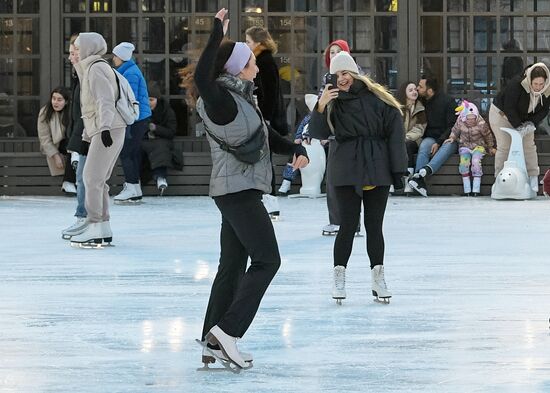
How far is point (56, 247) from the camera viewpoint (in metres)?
13.3

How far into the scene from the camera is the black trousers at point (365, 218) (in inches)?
376

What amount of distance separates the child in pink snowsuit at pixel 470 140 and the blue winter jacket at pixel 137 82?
4.08m

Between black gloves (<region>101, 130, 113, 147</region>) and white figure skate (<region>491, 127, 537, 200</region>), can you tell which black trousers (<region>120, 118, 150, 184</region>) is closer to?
white figure skate (<region>491, 127, 537, 200</region>)

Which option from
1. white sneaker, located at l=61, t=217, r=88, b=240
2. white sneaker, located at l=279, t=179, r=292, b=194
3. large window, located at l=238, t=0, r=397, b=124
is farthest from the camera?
large window, located at l=238, t=0, r=397, b=124

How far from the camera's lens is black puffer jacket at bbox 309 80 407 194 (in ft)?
31.2

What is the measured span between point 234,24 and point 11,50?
2.99 metres

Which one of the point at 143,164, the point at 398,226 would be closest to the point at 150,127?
the point at 143,164

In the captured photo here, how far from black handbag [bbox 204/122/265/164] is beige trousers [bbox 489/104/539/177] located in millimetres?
12695

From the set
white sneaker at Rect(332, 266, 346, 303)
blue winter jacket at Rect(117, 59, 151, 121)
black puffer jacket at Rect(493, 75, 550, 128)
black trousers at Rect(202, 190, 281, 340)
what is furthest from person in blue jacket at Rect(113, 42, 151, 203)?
black trousers at Rect(202, 190, 281, 340)

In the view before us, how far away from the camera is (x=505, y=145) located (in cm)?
1964

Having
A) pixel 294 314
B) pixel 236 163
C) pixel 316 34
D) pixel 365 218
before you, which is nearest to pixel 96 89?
pixel 365 218

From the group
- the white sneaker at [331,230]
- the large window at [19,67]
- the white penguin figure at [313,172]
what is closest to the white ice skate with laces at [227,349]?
the white sneaker at [331,230]

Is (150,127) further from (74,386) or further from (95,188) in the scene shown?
(74,386)

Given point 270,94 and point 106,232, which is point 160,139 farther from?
point 106,232
